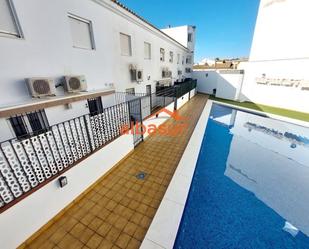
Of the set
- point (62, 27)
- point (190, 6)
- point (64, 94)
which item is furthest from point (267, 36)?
point (64, 94)

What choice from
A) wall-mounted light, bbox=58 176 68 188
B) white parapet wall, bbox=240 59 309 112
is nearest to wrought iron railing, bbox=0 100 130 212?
wall-mounted light, bbox=58 176 68 188

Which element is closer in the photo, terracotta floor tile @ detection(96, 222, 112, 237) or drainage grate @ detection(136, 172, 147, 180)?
terracotta floor tile @ detection(96, 222, 112, 237)

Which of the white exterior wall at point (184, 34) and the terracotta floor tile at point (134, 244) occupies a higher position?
the white exterior wall at point (184, 34)

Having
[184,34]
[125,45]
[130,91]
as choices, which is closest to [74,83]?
[130,91]

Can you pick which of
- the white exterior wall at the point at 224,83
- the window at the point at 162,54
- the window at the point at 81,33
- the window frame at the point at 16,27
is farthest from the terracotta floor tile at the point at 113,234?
the white exterior wall at the point at 224,83

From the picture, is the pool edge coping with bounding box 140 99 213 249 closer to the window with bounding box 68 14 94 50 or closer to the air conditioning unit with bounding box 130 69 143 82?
the air conditioning unit with bounding box 130 69 143 82

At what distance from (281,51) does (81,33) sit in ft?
57.2

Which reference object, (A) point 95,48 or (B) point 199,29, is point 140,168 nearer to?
(A) point 95,48

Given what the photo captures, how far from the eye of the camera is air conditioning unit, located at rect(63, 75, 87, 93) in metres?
5.11

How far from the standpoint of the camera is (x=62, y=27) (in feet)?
16.4

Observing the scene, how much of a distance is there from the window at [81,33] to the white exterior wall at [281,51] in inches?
665

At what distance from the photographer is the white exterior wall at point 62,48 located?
3898 mm

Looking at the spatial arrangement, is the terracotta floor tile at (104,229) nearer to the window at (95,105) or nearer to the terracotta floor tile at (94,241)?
the terracotta floor tile at (94,241)

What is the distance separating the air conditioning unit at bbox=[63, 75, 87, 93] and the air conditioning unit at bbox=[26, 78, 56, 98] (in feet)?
1.66
